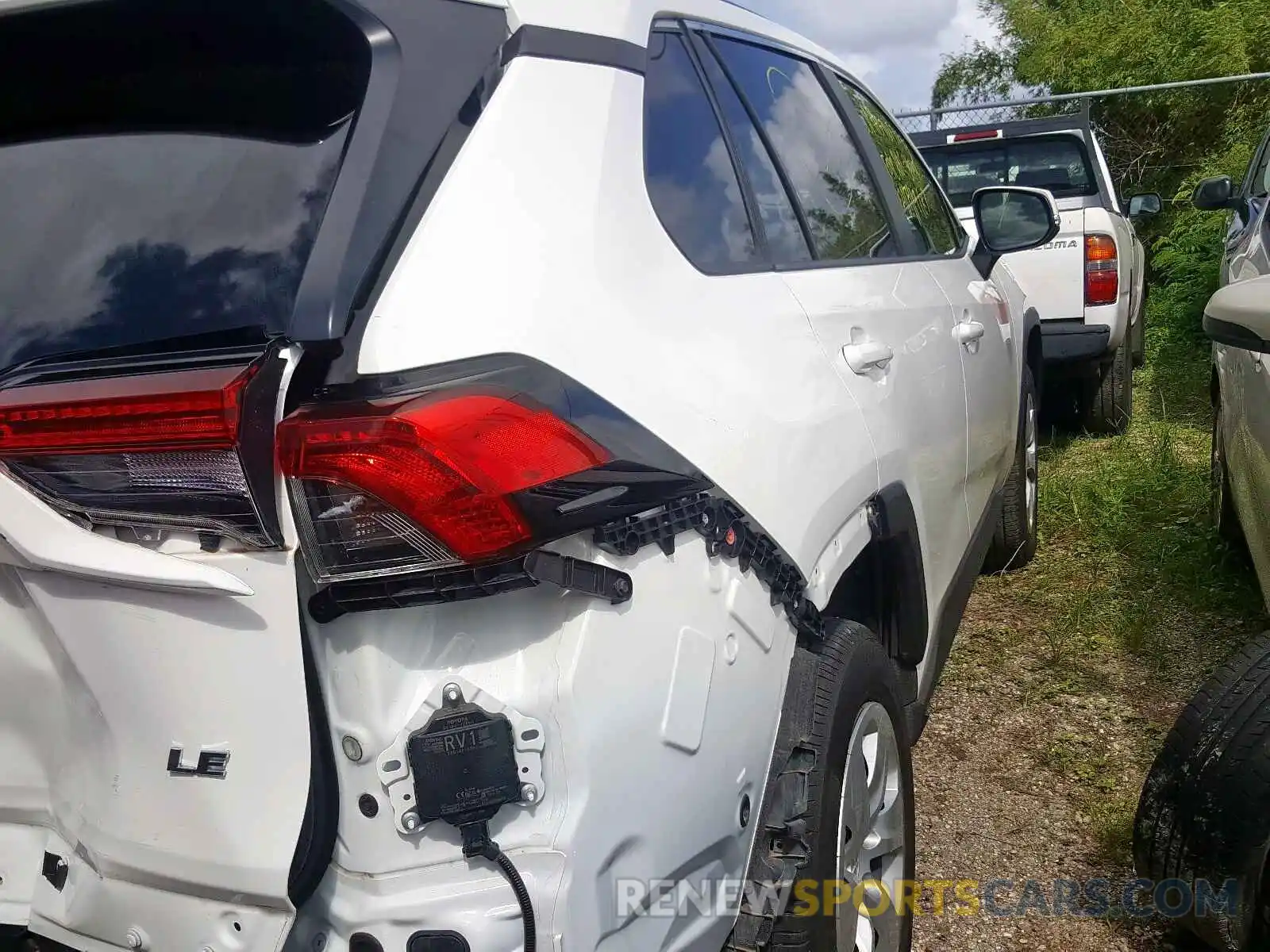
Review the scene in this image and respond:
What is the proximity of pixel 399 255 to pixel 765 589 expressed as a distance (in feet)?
2.41

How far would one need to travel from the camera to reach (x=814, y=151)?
2543mm

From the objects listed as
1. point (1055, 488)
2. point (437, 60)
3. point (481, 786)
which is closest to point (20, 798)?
point (481, 786)

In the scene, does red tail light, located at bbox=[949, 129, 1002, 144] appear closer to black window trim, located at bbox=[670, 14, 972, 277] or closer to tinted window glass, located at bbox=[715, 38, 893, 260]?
black window trim, located at bbox=[670, 14, 972, 277]

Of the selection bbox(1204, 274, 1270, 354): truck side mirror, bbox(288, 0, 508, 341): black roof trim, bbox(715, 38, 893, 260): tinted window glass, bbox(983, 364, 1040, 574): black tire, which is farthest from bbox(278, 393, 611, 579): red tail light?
bbox(983, 364, 1040, 574): black tire

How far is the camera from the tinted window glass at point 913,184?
10.2 feet

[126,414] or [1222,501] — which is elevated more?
[126,414]

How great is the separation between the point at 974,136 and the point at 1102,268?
158 centimetres

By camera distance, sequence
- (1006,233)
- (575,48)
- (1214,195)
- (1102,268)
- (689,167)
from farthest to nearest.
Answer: (1102,268) → (1214,195) → (1006,233) → (689,167) → (575,48)

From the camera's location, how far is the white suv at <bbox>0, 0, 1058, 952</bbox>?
49.8 inches

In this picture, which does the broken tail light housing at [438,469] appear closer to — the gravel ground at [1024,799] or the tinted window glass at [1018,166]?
the gravel ground at [1024,799]

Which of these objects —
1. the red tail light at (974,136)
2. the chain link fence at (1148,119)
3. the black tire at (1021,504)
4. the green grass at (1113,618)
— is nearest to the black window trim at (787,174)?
the black tire at (1021,504)

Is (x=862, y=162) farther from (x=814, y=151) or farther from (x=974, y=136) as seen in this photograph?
(x=974, y=136)

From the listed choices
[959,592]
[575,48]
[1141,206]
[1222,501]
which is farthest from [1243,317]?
[1141,206]

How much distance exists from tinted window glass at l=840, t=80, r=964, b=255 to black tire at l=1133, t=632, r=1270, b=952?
1.53 metres
